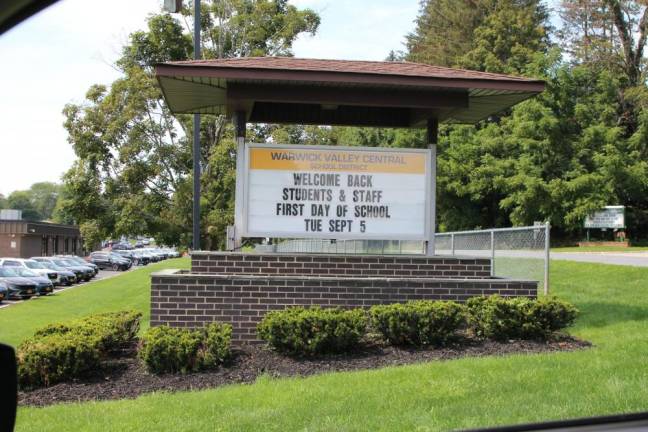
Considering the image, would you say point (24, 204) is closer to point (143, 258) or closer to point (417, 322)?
point (417, 322)

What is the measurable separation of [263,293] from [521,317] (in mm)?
3433

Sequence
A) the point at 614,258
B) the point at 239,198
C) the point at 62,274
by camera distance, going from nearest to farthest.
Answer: the point at 239,198 → the point at 614,258 → the point at 62,274

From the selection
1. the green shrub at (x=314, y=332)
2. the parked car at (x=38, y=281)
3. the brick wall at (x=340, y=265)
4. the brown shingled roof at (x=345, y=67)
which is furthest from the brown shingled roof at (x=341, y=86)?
the parked car at (x=38, y=281)

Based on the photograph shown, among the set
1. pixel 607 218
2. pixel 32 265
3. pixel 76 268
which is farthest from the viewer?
pixel 76 268

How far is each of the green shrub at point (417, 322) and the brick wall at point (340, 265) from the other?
4.19ft

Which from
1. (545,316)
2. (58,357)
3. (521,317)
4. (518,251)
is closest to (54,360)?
(58,357)

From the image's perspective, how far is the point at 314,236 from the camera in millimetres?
9648

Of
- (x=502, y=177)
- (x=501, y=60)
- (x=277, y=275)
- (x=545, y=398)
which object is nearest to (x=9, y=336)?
(x=277, y=275)

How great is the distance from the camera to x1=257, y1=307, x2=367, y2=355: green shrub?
311 inches

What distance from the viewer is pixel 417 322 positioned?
8141 millimetres

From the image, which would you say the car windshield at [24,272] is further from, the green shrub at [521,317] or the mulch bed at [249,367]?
Answer: the green shrub at [521,317]

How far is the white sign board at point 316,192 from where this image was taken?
976 centimetres

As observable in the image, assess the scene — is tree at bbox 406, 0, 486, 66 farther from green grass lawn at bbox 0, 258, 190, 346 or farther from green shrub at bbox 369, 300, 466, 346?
green shrub at bbox 369, 300, 466, 346

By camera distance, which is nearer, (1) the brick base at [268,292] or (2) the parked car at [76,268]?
(1) the brick base at [268,292]
